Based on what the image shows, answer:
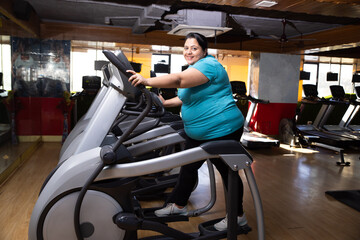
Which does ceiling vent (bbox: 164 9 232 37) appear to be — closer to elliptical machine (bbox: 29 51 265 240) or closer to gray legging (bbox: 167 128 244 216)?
gray legging (bbox: 167 128 244 216)

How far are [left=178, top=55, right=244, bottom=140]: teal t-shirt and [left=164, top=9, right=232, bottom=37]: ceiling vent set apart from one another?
409 cm

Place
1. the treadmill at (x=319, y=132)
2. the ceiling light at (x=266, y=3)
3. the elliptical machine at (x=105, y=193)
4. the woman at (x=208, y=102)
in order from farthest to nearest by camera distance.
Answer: the treadmill at (x=319, y=132) < the ceiling light at (x=266, y=3) < the woman at (x=208, y=102) < the elliptical machine at (x=105, y=193)

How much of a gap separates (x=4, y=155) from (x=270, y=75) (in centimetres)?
567

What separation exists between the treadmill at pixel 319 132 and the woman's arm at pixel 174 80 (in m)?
5.28

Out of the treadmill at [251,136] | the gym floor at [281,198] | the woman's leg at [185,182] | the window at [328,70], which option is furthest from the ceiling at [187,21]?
the window at [328,70]

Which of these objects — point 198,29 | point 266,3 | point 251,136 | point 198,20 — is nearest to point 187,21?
point 198,20

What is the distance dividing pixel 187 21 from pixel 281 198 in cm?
391

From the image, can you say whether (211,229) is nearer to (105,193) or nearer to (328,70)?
(105,193)

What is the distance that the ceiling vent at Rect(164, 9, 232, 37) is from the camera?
19.9 ft

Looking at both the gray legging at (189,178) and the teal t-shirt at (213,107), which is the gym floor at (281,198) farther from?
the teal t-shirt at (213,107)

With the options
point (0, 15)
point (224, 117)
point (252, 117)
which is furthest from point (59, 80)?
point (224, 117)

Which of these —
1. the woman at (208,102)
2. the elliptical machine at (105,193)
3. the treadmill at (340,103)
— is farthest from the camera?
the treadmill at (340,103)

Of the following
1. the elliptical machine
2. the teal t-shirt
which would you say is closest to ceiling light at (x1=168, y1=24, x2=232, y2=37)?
the teal t-shirt

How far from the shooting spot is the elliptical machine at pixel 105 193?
186 cm
